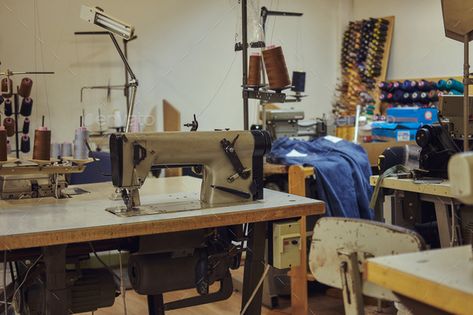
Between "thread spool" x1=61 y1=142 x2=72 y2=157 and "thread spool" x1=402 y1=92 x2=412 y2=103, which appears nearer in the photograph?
"thread spool" x1=61 y1=142 x2=72 y2=157

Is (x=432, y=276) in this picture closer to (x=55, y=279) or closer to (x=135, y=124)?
(x=55, y=279)

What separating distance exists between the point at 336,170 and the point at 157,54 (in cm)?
219

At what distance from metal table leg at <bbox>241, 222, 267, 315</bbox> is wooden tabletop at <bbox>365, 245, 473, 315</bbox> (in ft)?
3.43

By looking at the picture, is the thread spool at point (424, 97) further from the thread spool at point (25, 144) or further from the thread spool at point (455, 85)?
the thread spool at point (25, 144)

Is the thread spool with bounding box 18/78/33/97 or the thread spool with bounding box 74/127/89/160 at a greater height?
the thread spool with bounding box 18/78/33/97

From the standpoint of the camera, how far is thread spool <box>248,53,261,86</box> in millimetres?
2789

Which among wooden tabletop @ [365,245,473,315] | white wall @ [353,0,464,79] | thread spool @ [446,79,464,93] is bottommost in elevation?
wooden tabletop @ [365,245,473,315]

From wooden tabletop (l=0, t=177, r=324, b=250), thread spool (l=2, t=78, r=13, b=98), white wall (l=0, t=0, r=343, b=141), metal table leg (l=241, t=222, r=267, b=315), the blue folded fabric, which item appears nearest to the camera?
wooden tabletop (l=0, t=177, r=324, b=250)

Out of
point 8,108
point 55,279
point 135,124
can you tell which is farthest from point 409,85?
point 55,279

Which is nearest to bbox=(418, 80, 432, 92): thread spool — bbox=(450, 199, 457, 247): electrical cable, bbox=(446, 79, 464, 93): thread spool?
bbox=(446, 79, 464, 93): thread spool

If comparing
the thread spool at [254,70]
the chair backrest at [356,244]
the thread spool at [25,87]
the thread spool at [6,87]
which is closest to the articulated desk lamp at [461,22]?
the thread spool at [254,70]

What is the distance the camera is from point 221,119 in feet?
16.7

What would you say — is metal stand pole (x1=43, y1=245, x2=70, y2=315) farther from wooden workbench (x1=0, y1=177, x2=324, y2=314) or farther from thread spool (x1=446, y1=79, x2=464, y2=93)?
thread spool (x1=446, y1=79, x2=464, y2=93)

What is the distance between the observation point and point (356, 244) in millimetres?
1136
